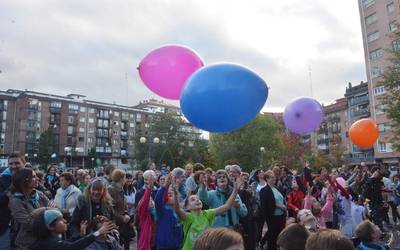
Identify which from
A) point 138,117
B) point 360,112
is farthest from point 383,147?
point 138,117

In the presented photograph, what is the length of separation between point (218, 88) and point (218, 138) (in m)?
55.3

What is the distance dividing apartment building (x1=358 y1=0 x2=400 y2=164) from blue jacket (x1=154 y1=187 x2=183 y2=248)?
155ft

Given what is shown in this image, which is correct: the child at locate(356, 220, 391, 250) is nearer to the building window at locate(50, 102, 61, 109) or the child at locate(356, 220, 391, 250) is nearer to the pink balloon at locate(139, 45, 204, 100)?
the pink balloon at locate(139, 45, 204, 100)

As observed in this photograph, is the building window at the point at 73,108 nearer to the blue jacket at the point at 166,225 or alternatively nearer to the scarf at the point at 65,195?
the scarf at the point at 65,195

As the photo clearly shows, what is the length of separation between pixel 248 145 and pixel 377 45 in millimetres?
23514

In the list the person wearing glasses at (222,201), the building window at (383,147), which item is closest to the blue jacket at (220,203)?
the person wearing glasses at (222,201)

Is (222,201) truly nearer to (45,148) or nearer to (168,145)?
(168,145)

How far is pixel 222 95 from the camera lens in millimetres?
5898

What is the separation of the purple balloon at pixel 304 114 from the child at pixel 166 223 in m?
5.49

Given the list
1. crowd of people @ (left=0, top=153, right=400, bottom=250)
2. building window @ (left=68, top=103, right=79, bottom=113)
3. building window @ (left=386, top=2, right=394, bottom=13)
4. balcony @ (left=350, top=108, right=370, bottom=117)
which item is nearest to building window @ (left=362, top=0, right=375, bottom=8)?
building window @ (left=386, top=2, right=394, bottom=13)

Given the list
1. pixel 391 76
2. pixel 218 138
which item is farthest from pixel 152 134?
pixel 391 76

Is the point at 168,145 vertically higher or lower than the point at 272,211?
higher

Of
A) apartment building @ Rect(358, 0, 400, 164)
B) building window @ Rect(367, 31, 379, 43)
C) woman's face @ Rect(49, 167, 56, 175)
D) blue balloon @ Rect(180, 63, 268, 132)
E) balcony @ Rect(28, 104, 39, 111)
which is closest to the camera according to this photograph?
blue balloon @ Rect(180, 63, 268, 132)

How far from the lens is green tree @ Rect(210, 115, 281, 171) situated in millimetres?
59625
